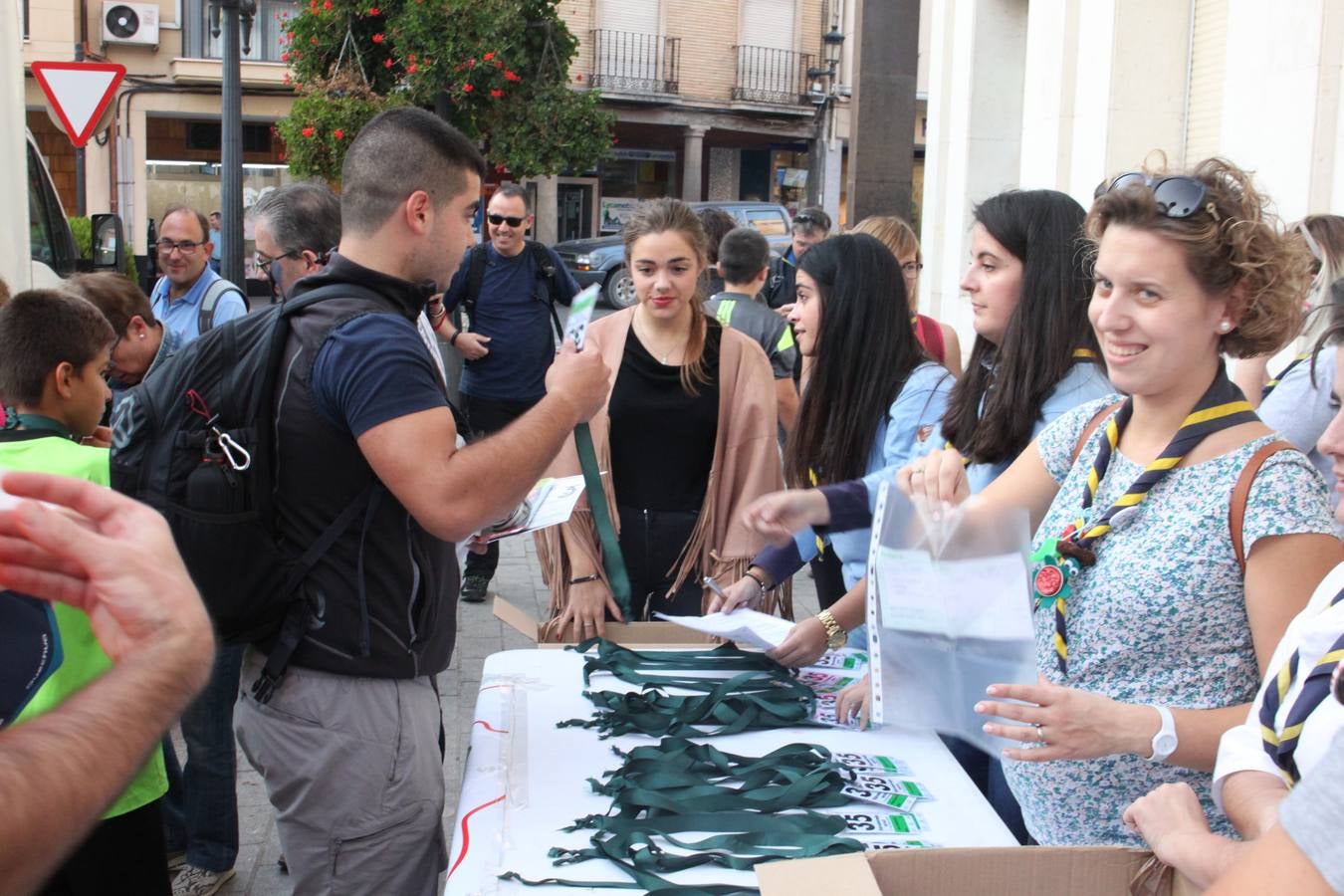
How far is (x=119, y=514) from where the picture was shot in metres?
1.37

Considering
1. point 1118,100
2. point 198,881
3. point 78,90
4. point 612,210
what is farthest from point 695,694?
point 612,210

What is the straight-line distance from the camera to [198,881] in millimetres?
3787

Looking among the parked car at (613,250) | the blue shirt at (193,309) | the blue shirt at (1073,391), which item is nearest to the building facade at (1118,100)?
the blue shirt at (1073,391)

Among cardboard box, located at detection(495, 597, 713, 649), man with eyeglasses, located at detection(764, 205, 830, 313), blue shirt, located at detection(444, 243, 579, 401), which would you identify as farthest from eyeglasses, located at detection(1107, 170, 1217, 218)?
man with eyeglasses, located at detection(764, 205, 830, 313)

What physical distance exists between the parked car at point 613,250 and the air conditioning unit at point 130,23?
10.0m

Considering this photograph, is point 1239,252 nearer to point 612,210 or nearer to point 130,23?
point 130,23

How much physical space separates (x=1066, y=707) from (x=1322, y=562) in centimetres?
45

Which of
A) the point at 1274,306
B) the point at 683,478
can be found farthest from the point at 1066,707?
the point at 683,478

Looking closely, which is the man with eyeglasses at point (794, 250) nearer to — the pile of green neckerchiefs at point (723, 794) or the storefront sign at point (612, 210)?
the pile of green neckerchiefs at point (723, 794)

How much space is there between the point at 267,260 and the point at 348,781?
2.46 meters

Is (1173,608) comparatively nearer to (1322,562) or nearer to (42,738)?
(1322,562)

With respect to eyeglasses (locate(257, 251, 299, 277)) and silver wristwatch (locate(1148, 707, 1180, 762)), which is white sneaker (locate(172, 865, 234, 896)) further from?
silver wristwatch (locate(1148, 707, 1180, 762))

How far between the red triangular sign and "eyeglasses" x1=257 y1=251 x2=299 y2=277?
6.22 meters

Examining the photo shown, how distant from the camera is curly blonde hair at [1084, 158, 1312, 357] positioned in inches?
80.8
